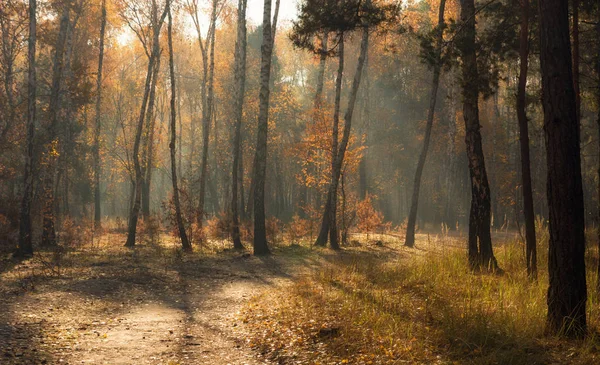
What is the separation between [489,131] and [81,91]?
27097mm

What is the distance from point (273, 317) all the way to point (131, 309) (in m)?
2.88

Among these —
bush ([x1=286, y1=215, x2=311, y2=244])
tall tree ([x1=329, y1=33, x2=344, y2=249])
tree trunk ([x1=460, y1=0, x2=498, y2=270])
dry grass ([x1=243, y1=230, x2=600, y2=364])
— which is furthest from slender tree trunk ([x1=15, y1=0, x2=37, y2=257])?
tree trunk ([x1=460, y1=0, x2=498, y2=270])

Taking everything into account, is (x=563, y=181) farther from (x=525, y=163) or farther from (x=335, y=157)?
(x=335, y=157)

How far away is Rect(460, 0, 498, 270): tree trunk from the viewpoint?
1113 cm

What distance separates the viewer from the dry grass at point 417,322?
5.51 m

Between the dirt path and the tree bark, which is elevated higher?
the tree bark

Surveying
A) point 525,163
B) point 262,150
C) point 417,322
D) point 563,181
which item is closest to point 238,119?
point 262,150

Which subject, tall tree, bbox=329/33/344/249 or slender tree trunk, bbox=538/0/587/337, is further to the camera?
tall tree, bbox=329/33/344/249

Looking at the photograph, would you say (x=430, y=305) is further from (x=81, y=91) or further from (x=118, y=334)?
(x=81, y=91)

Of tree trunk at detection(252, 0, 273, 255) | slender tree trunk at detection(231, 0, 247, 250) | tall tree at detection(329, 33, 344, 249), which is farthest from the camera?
tall tree at detection(329, 33, 344, 249)

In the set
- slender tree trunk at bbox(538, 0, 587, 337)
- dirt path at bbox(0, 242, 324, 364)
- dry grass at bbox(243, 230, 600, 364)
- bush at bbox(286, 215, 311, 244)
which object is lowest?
dirt path at bbox(0, 242, 324, 364)

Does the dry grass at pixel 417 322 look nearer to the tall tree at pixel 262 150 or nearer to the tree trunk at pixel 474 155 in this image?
the tree trunk at pixel 474 155

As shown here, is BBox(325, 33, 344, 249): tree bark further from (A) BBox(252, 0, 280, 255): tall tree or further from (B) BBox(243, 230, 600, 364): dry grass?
(B) BBox(243, 230, 600, 364): dry grass

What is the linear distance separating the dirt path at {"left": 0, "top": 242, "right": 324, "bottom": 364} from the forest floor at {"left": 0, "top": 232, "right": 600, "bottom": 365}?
24 mm
